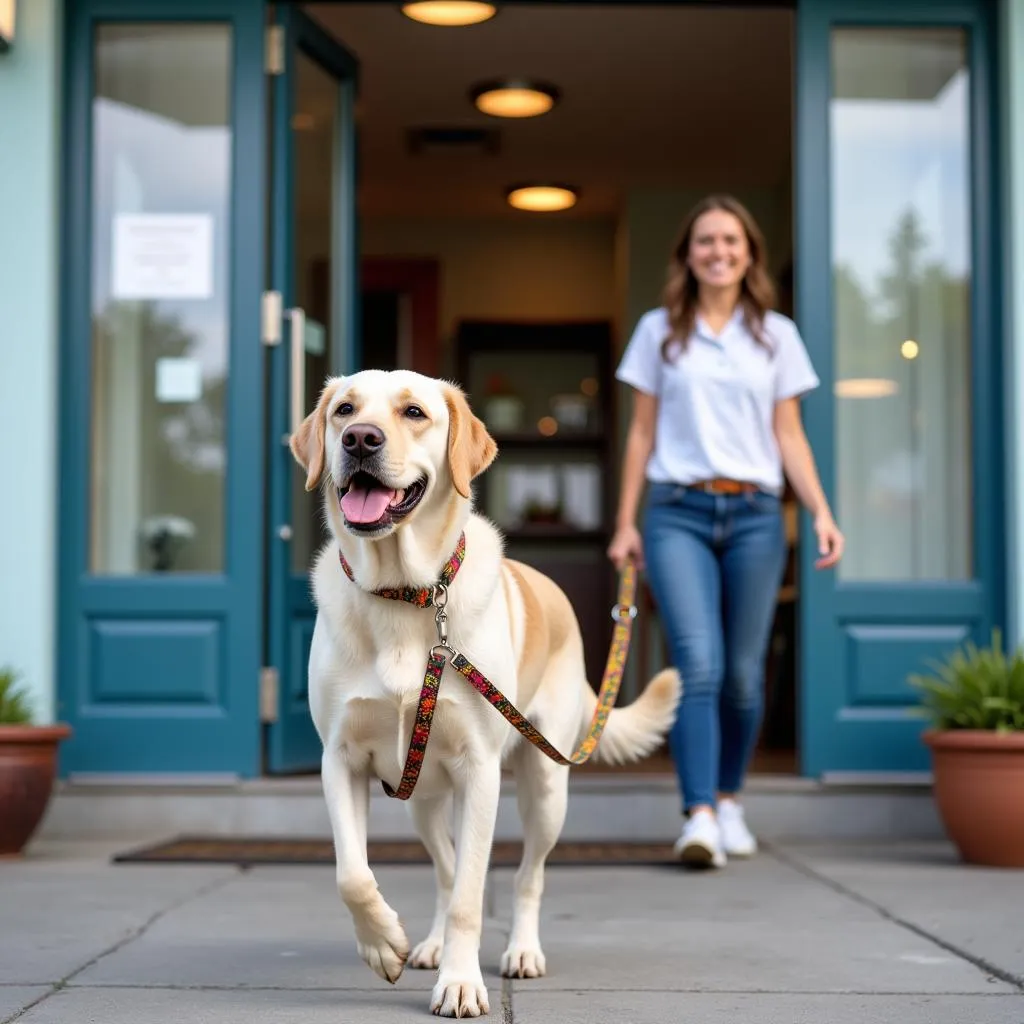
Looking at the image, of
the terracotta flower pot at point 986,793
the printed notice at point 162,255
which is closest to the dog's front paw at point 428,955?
the terracotta flower pot at point 986,793

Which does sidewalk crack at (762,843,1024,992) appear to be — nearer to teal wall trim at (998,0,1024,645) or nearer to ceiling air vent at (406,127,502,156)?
teal wall trim at (998,0,1024,645)

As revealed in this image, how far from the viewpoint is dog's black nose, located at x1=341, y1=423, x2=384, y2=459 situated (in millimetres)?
2684

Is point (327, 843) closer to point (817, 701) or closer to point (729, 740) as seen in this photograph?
point (729, 740)

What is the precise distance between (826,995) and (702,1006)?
0.26 metres

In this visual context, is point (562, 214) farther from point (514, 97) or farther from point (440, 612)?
point (440, 612)

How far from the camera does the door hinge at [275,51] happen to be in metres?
5.62

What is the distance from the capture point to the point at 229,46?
5.65 meters

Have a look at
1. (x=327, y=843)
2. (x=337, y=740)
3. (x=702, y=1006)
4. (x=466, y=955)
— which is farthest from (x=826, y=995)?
(x=327, y=843)

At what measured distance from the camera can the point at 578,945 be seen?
11.3 ft

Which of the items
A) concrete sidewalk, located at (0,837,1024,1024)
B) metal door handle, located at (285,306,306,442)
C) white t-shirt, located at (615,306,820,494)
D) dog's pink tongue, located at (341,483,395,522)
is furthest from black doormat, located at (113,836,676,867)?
dog's pink tongue, located at (341,483,395,522)

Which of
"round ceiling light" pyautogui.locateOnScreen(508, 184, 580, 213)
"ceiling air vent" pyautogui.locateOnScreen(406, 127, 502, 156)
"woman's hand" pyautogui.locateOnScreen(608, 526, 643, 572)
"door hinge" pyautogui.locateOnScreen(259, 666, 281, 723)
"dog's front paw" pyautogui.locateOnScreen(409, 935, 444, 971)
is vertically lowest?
"dog's front paw" pyautogui.locateOnScreen(409, 935, 444, 971)

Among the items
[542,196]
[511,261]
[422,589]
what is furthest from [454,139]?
[422,589]

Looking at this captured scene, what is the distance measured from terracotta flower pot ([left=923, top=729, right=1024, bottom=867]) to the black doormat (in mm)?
856

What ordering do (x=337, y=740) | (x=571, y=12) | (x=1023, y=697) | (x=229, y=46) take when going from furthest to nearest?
(x=571, y=12) < (x=229, y=46) < (x=1023, y=697) < (x=337, y=740)
